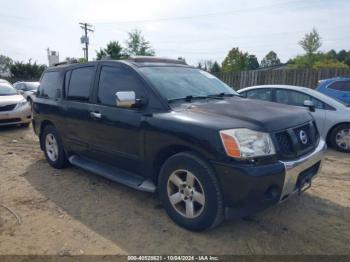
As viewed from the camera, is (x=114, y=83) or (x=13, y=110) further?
(x=13, y=110)

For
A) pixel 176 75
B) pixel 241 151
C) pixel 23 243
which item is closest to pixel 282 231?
pixel 241 151

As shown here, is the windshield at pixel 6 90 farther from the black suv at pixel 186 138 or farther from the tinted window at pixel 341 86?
the tinted window at pixel 341 86

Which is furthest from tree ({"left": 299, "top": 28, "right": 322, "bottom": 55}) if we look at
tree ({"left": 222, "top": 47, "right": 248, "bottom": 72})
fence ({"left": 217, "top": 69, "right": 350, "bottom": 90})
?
fence ({"left": 217, "top": 69, "right": 350, "bottom": 90})

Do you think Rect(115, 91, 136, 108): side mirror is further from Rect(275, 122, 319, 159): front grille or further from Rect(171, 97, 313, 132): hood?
Rect(275, 122, 319, 159): front grille

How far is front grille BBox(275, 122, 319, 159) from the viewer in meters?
3.31

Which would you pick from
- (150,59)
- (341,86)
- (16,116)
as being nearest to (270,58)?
(341,86)

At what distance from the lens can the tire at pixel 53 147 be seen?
561cm

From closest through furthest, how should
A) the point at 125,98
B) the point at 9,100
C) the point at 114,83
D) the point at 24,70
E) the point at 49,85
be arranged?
the point at 125,98 < the point at 114,83 < the point at 49,85 < the point at 9,100 < the point at 24,70

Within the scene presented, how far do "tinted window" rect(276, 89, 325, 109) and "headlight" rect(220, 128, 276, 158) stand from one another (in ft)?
15.3

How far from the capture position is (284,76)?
1557 cm

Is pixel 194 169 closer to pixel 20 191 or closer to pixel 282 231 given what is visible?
pixel 282 231

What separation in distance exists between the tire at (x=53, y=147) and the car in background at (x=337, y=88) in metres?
7.88

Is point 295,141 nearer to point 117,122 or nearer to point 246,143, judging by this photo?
point 246,143

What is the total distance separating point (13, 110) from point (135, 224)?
7609mm
